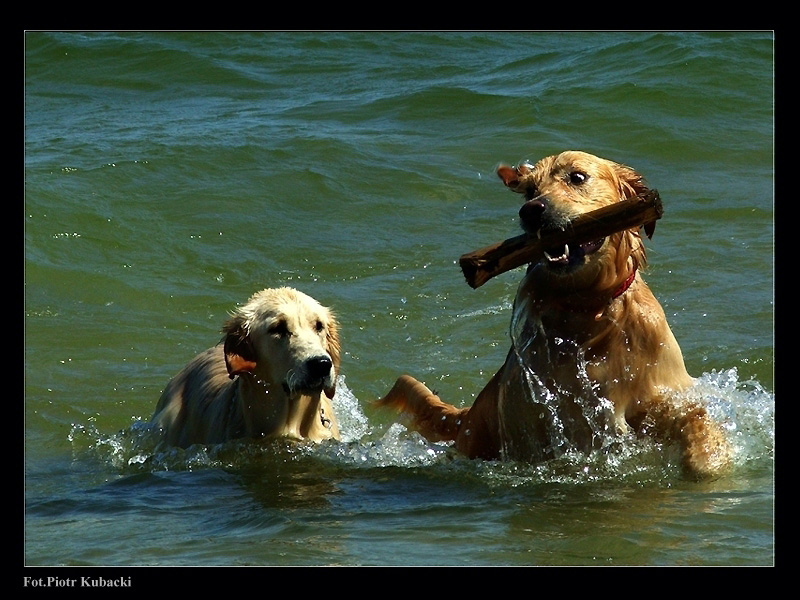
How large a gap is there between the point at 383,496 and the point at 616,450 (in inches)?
51.5

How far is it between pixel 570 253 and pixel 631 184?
2.24 feet

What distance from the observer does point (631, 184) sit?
7.07 m

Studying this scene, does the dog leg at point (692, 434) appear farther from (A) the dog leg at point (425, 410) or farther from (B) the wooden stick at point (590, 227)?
(A) the dog leg at point (425, 410)

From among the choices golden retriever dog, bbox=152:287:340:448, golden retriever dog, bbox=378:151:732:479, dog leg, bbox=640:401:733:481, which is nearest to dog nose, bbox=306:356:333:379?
golden retriever dog, bbox=152:287:340:448

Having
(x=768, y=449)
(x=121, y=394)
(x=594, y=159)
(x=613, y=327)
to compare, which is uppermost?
(x=594, y=159)

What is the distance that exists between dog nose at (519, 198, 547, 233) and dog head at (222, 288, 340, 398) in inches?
65.2

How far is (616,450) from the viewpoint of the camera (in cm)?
709

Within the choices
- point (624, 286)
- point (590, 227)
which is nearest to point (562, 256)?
point (590, 227)

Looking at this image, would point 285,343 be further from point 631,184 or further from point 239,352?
point 631,184

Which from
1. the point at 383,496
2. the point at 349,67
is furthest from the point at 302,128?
the point at 383,496

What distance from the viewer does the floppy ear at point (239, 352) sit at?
7.90m

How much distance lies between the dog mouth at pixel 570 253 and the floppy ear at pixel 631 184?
470 mm

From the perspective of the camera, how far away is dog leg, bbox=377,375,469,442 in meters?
8.30
